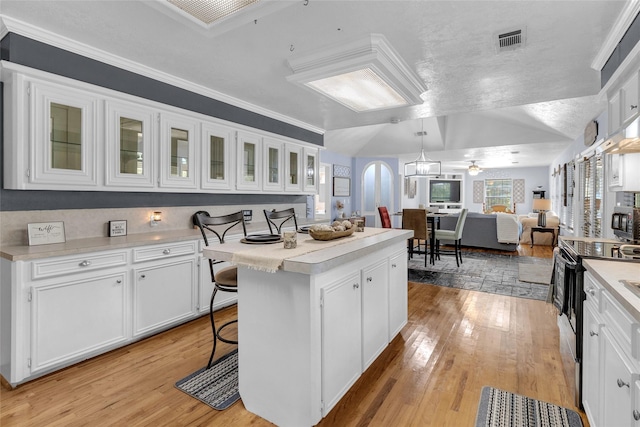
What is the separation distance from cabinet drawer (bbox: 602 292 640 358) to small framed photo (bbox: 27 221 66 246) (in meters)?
3.46

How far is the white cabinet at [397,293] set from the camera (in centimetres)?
265

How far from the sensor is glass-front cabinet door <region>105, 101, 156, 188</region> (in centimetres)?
274

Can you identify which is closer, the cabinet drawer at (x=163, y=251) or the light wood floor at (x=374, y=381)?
the light wood floor at (x=374, y=381)

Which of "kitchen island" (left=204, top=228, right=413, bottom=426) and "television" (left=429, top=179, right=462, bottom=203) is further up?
"television" (left=429, top=179, right=462, bottom=203)

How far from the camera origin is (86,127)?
258cm

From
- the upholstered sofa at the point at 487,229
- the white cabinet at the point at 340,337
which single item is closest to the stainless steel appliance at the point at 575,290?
the white cabinet at the point at 340,337

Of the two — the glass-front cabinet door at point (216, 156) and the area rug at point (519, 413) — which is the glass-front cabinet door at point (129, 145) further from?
the area rug at point (519, 413)

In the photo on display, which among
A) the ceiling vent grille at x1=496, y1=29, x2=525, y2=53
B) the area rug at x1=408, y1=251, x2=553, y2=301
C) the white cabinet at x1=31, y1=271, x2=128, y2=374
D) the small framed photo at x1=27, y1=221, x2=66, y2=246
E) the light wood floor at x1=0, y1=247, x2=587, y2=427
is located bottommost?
the light wood floor at x1=0, y1=247, x2=587, y2=427

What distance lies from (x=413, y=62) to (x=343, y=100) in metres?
0.66

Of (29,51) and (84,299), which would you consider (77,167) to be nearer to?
(29,51)

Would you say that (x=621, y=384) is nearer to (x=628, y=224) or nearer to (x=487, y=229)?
(x=628, y=224)

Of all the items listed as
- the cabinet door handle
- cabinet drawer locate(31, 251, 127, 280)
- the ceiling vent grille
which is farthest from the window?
cabinet drawer locate(31, 251, 127, 280)

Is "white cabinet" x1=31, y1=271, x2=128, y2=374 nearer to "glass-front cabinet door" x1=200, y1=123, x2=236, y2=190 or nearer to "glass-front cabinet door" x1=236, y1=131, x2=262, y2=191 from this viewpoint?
"glass-front cabinet door" x1=200, y1=123, x2=236, y2=190

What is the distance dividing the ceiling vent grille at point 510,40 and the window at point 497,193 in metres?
11.8
